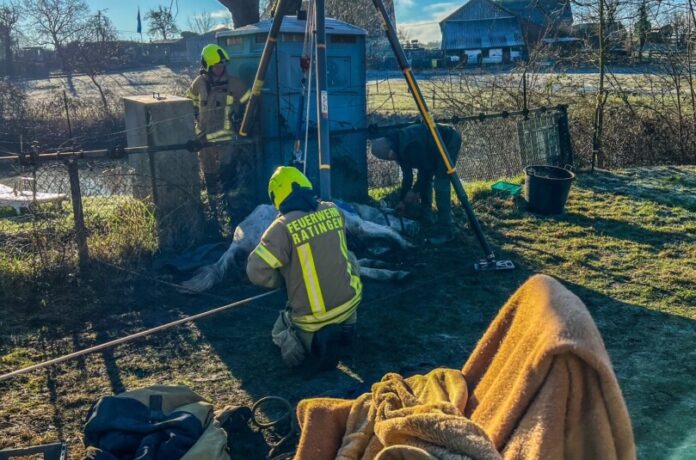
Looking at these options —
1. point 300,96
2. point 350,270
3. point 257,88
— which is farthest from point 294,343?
point 300,96

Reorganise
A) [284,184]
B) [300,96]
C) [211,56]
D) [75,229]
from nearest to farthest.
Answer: [284,184], [75,229], [300,96], [211,56]

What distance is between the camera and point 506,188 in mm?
9133

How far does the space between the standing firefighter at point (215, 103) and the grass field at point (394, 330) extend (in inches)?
84.5

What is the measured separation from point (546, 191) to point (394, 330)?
12.9ft

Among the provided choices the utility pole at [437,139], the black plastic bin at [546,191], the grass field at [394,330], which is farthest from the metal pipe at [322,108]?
the black plastic bin at [546,191]

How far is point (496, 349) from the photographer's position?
2.51 metres

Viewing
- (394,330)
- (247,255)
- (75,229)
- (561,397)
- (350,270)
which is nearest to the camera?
(561,397)

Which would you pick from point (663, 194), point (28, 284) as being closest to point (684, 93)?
point (663, 194)

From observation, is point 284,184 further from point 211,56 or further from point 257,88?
point 211,56

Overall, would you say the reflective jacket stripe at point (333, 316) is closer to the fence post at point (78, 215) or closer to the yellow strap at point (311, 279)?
the yellow strap at point (311, 279)

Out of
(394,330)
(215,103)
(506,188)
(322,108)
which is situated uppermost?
(215,103)

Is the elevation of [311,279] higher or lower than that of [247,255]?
higher

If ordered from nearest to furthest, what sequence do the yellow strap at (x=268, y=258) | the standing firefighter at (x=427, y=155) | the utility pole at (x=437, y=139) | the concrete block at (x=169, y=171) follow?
1. the yellow strap at (x=268, y=258)
2. the utility pole at (x=437, y=139)
3. the concrete block at (x=169, y=171)
4. the standing firefighter at (x=427, y=155)

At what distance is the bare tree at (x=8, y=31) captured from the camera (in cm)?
2722
